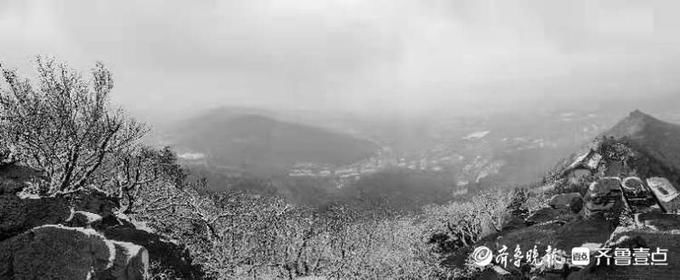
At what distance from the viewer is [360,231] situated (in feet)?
360

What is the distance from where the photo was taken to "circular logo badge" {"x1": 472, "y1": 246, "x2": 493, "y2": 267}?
69.6m

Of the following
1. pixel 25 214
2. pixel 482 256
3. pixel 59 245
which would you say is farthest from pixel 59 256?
pixel 482 256

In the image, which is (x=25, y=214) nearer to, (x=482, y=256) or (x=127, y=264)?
(x=127, y=264)

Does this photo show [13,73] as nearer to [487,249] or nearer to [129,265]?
[129,265]

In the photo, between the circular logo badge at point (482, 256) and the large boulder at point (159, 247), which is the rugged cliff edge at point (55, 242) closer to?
the large boulder at point (159, 247)

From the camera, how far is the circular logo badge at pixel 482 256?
228 ft

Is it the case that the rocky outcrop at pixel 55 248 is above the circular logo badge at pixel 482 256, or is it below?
above

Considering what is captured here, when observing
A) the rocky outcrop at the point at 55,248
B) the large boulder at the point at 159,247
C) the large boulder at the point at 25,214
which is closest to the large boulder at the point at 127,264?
the rocky outcrop at the point at 55,248

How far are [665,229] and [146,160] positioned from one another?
52498 millimetres

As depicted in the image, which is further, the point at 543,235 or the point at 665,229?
the point at 543,235

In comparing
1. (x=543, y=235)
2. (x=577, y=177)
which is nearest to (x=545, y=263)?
(x=543, y=235)

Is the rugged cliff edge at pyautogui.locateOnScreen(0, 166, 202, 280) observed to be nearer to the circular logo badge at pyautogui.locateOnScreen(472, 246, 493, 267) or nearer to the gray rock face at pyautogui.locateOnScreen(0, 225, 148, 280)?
the gray rock face at pyautogui.locateOnScreen(0, 225, 148, 280)

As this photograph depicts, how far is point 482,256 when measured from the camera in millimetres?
72312

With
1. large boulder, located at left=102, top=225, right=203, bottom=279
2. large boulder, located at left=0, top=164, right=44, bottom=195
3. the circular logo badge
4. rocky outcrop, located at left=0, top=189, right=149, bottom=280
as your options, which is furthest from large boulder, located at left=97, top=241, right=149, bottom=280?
the circular logo badge
